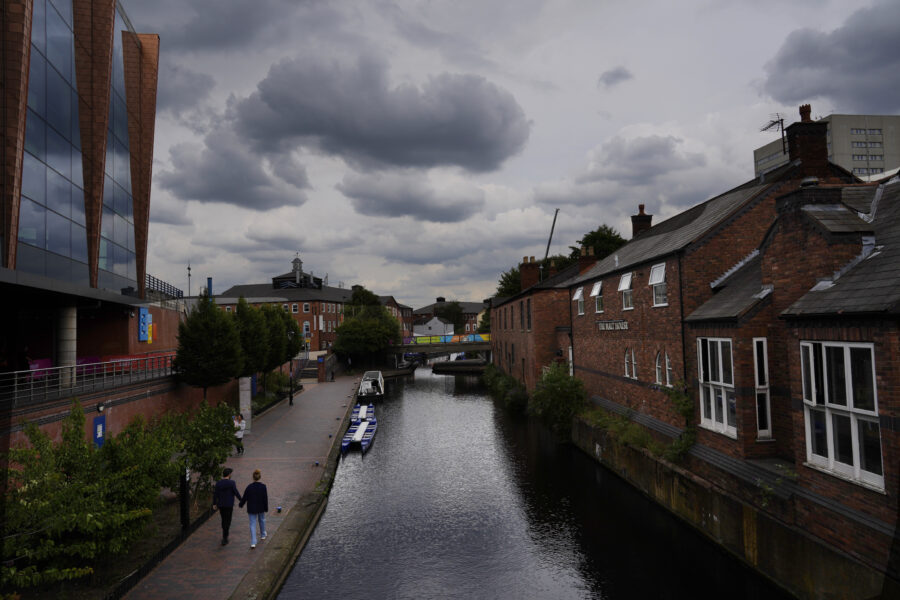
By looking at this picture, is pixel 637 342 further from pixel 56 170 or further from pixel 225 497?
pixel 56 170

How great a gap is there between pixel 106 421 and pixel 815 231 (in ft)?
64.8

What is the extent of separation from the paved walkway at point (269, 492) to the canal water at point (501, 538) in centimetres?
113

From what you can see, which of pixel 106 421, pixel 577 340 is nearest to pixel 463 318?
Answer: pixel 577 340

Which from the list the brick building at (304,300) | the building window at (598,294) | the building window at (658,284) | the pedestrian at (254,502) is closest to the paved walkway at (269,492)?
the pedestrian at (254,502)

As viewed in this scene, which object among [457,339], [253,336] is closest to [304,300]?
[457,339]

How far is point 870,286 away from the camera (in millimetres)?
8844

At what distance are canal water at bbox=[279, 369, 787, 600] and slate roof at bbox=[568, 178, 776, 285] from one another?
7.72 m

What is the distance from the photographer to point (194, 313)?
23656 mm

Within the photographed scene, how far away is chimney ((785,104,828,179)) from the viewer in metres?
15.1

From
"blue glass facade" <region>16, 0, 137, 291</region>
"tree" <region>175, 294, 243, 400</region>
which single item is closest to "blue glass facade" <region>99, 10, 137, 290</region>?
"blue glass facade" <region>16, 0, 137, 291</region>

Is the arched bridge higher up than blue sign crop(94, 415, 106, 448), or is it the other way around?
the arched bridge

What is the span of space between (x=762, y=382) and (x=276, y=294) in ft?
257

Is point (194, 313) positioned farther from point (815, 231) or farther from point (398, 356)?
point (398, 356)

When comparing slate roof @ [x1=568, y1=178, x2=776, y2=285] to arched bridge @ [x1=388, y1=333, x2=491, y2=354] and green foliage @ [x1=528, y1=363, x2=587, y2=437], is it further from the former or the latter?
arched bridge @ [x1=388, y1=333, x2=491, y2=354]
